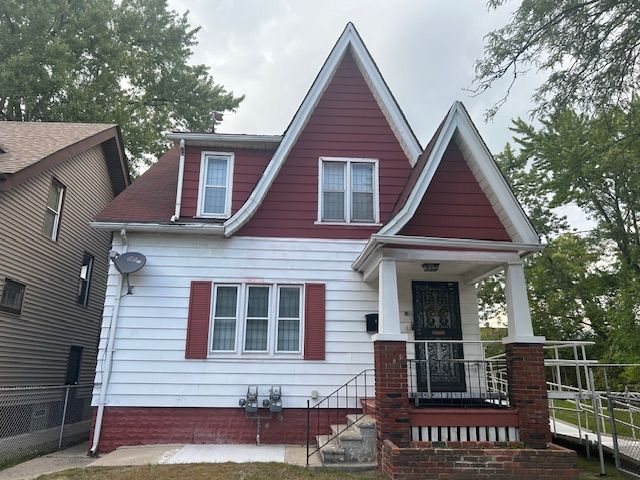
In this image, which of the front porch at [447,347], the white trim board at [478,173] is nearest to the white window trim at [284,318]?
the front porch at [447,347]

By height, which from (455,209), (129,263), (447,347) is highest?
(455,209)

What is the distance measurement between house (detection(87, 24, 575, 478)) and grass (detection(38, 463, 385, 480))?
2.79 ft

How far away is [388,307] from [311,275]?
95.4 inches

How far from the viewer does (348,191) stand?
915 centimetres

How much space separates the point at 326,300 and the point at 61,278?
24.5ft

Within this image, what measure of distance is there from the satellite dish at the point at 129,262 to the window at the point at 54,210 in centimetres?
404

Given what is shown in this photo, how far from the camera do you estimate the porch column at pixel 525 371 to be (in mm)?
6086

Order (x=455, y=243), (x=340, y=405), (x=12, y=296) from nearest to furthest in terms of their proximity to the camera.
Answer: (x=455, y=243) < (x=340, y=405) < (x=12, y=296)

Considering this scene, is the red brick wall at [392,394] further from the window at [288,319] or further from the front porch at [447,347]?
the window at [288,319]

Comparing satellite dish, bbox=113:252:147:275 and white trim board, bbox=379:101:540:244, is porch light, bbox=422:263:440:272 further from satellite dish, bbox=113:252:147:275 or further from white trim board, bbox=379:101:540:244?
satellite dish, bbox=113:252:147:275

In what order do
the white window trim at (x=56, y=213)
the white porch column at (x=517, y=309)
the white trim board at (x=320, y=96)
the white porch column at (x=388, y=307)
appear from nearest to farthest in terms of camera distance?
the white porch column at (x=388, y=307), the white porch column at (x=517, y=309), the white trim board at (x=320, y=96), the white window trim at (x=56, y=213)

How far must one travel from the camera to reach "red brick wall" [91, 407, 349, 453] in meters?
7.70

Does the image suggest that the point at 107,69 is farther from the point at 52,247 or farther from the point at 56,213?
the point at 52,247

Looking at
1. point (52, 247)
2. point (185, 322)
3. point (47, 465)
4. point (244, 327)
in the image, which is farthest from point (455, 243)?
point (52, 247)
